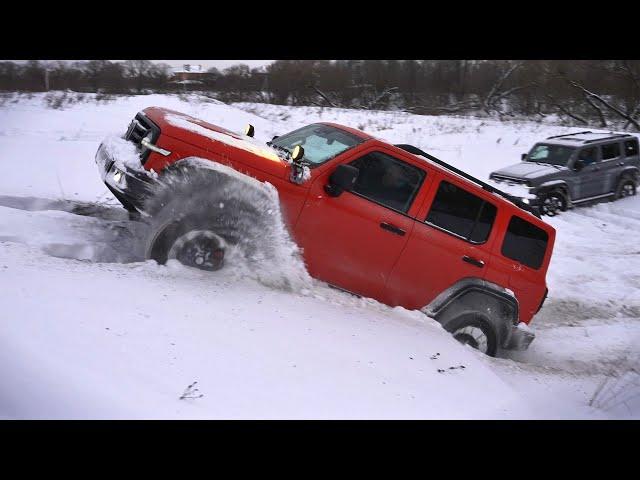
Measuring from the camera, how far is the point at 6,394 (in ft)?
7.07

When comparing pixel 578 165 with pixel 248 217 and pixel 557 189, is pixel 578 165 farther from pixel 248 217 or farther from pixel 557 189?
pixel 248 217

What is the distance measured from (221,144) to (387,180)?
150 cm

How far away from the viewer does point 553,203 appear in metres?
11.5

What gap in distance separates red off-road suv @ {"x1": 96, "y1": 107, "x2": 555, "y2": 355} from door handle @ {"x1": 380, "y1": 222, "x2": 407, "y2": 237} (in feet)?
0.03

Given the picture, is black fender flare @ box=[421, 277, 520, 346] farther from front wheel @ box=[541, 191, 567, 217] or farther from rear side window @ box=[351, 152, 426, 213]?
front wheel @ box=[541, 191, 567, 217]

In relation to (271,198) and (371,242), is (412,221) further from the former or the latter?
(271,198)

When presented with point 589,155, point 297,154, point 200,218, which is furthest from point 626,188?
point 200,218

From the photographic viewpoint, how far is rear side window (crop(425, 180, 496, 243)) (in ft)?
15.4

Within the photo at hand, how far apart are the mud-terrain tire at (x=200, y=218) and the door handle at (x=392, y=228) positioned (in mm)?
1031

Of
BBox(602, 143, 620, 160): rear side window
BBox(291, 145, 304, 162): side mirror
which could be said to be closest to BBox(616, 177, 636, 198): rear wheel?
BBox(602, 143, 620, 160): rear side window

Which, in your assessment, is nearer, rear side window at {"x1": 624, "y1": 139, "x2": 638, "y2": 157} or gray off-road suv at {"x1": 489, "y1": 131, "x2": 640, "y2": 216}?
gray off-road suv at {"x1": 489, "y1": 131, "x2": 640, "y2": 216}

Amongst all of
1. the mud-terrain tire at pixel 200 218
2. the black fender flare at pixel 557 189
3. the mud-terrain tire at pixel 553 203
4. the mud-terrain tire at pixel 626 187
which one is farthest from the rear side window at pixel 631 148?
the mud-terrain tire at pixel 200 218

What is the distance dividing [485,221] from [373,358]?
2051 millimetres
